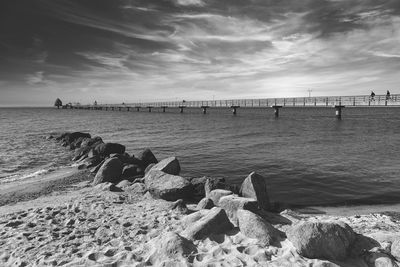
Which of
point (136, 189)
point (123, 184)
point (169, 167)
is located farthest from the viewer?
point (169, 167)

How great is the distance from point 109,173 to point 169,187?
3.57 meters

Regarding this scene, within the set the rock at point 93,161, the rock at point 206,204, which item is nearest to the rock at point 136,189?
the rock at point 206,204

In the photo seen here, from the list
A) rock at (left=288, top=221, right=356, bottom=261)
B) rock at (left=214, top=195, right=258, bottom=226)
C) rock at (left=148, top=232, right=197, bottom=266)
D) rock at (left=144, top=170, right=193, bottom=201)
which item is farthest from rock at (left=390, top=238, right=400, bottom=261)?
rock at (left=144, top=170, right=193, bottom=201)

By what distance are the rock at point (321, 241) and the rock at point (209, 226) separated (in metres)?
1.47

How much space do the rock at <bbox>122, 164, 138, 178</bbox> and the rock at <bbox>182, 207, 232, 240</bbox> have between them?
263 inches

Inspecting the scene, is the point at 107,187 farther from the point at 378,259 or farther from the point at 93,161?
the point at 378,259

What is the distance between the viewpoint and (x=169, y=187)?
9.16m

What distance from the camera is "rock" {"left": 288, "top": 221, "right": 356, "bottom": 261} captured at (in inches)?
203

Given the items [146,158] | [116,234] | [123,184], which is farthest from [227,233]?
[146,158]

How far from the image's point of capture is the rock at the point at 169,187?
9.02 m

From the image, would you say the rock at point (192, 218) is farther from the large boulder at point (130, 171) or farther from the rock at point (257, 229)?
the large boulder at point (130, 171)

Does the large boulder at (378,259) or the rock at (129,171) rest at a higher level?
the large boulder at (378,259)

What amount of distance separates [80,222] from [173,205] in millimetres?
2420

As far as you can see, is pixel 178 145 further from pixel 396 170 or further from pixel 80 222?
pixel 80 222
